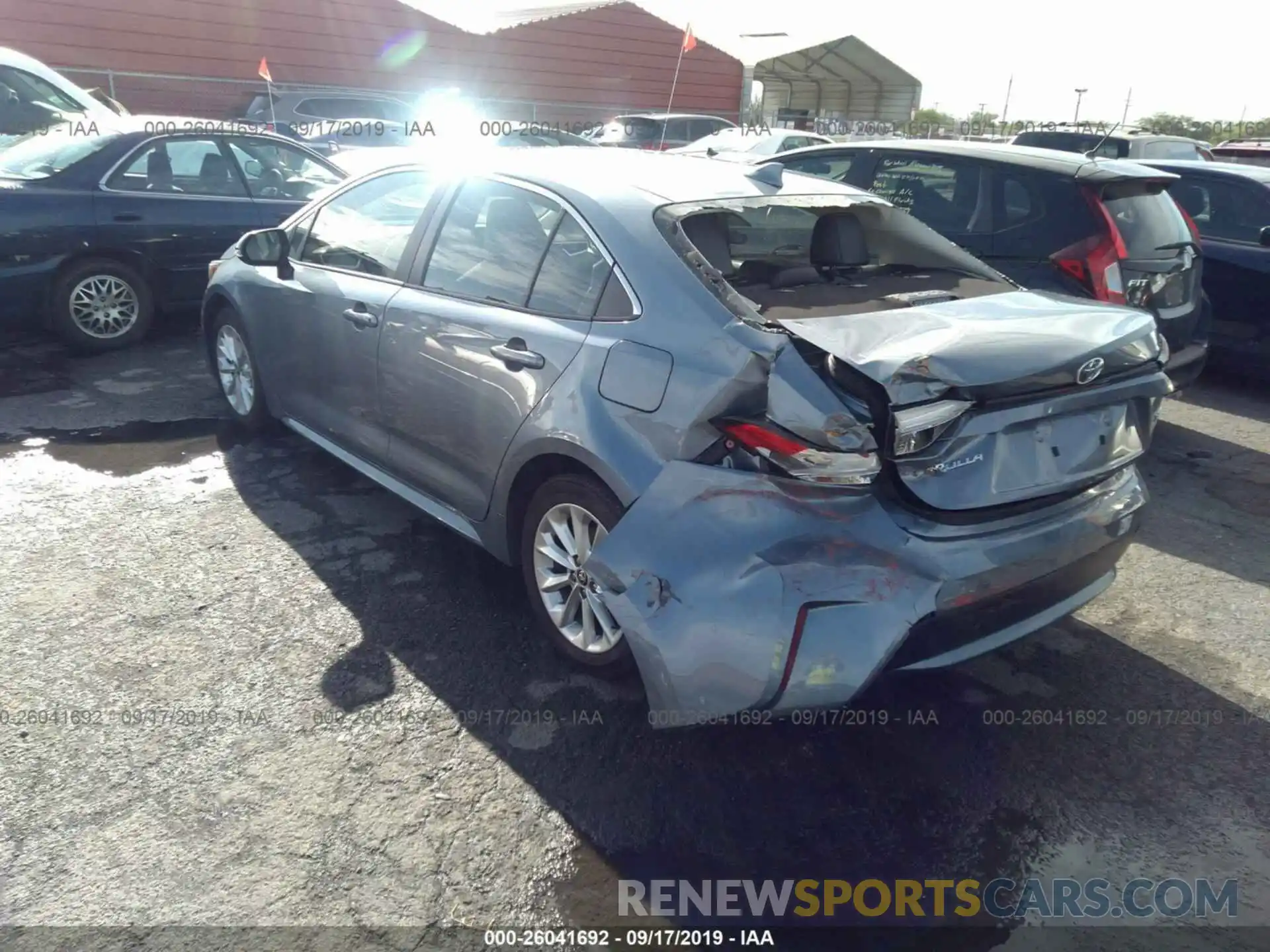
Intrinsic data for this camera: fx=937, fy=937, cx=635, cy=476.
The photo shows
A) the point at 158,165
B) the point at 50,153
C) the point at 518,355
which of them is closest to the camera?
the point at 518,355

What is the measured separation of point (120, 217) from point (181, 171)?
0.66 m

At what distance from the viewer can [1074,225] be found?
5203 millimetres

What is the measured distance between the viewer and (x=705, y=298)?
275 cm

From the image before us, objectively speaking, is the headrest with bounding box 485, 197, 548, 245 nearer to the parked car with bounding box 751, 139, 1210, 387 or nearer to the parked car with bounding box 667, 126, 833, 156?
the parked car with bounding box 751, 139, 1210, 387

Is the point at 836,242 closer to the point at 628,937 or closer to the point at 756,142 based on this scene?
the point at 628,937

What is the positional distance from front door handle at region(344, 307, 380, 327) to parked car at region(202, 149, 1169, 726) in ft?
0.05

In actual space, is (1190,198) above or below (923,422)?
above

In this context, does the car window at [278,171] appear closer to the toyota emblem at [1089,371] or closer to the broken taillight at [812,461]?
the broken taillight at [812,461]

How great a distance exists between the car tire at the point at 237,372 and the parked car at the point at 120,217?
6.28ft

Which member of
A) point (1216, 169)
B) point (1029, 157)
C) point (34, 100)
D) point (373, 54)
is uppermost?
point (373, 54)

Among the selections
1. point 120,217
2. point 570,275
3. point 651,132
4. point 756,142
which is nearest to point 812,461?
point 570,275

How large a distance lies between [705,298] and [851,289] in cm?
83

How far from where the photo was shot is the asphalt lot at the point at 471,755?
2396 mm

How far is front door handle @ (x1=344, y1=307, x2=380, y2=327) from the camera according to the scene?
388 cm
